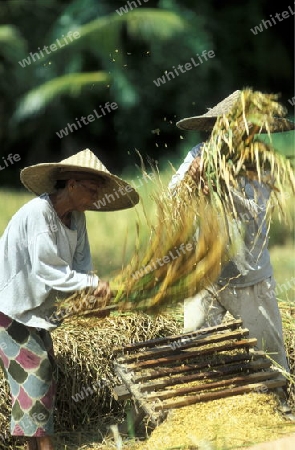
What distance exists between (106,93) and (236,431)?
11.8 meters

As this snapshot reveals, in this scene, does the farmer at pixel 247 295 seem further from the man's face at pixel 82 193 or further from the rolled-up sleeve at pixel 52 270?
the rolled-up sleeve at pixel 52 270

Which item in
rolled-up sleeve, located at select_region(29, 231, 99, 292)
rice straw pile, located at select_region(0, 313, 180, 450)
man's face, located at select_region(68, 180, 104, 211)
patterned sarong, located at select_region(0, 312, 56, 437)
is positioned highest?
man's face, located at select_region(68, 180, 104, 211)

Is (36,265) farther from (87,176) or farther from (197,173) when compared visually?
(197,173)

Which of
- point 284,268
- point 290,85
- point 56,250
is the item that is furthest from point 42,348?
point 290,85

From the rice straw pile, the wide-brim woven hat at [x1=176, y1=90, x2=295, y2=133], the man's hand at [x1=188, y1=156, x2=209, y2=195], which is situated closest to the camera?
the man's hand at [x1=188, y1=156, x2=209, y2=195]

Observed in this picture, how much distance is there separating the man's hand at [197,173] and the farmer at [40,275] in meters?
0.28

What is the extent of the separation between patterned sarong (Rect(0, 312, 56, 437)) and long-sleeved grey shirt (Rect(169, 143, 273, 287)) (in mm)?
865

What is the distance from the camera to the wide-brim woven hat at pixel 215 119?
362 cm

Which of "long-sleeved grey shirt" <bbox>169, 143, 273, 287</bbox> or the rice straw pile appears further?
the rice straw pile

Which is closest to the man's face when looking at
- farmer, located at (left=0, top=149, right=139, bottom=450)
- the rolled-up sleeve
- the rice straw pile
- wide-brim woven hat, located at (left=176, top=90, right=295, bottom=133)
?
farmer, located at (left=0, top=149, right=139, bottom=450)

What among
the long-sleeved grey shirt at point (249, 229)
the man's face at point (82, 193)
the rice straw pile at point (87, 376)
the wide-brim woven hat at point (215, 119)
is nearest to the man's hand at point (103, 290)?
the man's face at point (82, 193)

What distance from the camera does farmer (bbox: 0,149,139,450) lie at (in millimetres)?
3291

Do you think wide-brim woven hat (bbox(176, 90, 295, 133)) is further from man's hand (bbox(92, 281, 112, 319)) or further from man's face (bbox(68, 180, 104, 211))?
man's hand (bbox(92, 281, 112, 319))

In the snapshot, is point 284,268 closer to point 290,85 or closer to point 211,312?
point 211,312
